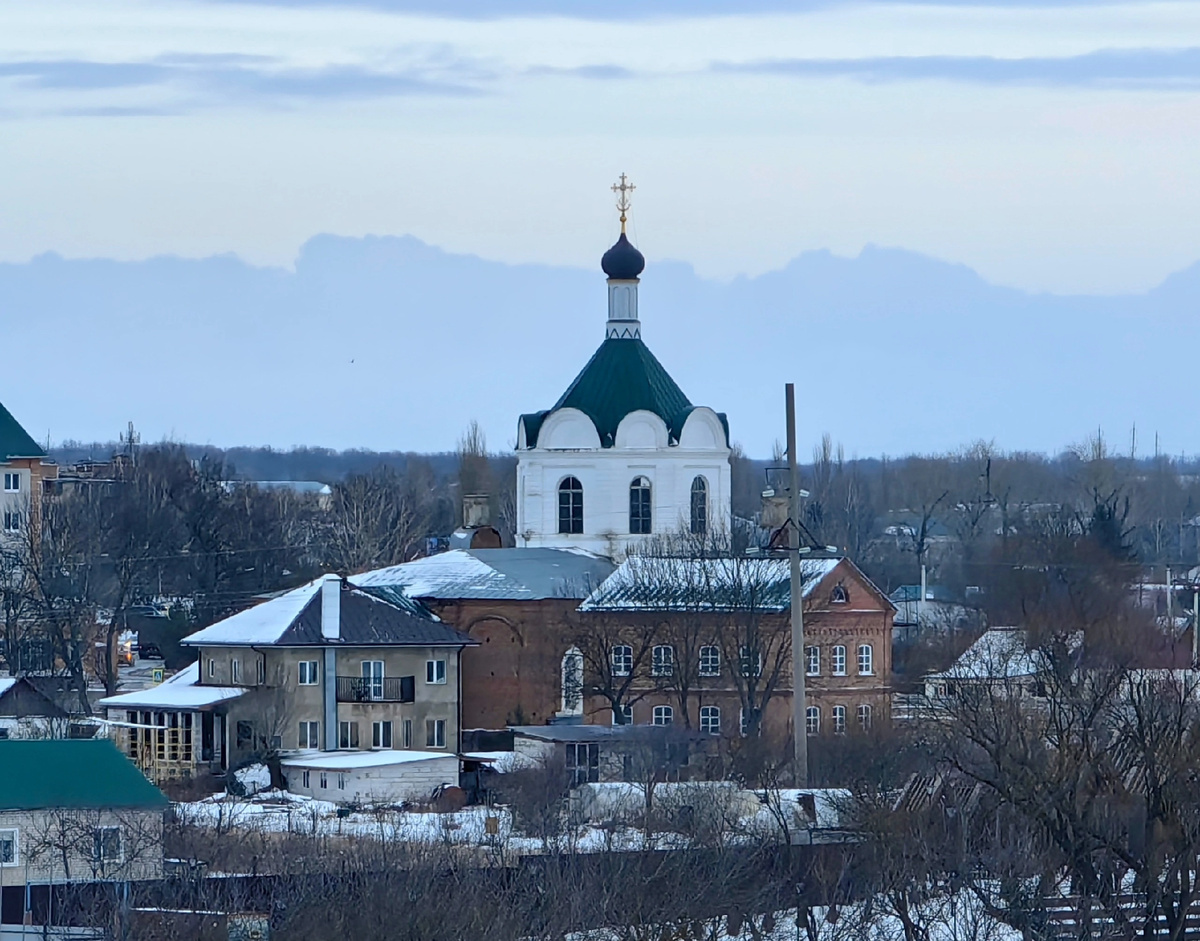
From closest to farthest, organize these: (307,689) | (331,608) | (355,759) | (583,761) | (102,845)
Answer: (102,845)
(583,761)
(355,759)
(307,689)
(331,608)

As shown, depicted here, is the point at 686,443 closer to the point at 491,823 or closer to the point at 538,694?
the point at 538,694

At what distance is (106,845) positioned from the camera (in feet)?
69.7

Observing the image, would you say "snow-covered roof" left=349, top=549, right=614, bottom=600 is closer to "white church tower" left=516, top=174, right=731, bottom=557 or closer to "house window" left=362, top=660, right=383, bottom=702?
"white church tower" left=516, top=174, right=731, bottom=557

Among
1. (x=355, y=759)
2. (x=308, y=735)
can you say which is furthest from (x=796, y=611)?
(x=308, y=735)

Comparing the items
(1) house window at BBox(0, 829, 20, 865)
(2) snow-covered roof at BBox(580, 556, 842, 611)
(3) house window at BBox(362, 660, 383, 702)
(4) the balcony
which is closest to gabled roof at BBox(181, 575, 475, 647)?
(3) house window at BBox(362, 660, 383, 702)

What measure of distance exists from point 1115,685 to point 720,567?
14.9 metres

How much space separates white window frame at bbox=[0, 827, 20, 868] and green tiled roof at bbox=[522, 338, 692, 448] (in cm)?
1693

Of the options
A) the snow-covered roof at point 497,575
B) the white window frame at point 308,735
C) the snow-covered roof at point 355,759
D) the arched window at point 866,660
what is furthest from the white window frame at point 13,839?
the arched window at point 866,660

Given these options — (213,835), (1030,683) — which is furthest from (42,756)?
(1030,683)

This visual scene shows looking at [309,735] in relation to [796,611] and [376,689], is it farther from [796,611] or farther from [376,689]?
[796,611]

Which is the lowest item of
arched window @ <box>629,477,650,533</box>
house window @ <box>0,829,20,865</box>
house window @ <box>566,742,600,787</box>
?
house window @ <box>0,829,20,865</box>

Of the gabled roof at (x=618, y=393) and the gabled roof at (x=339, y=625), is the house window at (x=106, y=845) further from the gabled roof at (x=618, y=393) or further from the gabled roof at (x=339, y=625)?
the gabled roof at (x=618, y=393)

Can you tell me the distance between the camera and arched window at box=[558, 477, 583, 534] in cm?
3816

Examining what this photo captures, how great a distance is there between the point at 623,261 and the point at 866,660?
804 centimetres
